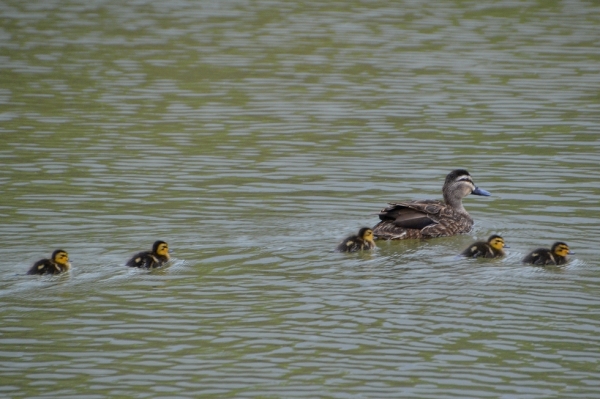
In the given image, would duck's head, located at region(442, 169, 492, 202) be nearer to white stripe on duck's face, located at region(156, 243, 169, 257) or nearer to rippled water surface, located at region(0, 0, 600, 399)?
rippled water surface, located at region(0, 0, 600, 399)

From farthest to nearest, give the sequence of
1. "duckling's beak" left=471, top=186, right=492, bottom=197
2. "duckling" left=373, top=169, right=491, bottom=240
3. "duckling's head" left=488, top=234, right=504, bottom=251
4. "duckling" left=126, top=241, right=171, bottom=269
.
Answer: "duckling's beak" left=471, top=186, right=492, bottom=197, "duckling" left=373, top=169, right=491, bottom=240, "duckling's head" left=488, top=234, right=504, bottom=251, "duckling" left=126, top=241, right=171, bottom=269

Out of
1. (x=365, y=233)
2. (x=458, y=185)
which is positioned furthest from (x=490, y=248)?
(x=458, y=185)

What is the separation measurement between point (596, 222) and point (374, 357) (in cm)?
371

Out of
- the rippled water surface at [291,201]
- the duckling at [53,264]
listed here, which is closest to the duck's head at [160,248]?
the rippled water surface at [291,201]

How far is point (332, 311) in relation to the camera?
7441 mm

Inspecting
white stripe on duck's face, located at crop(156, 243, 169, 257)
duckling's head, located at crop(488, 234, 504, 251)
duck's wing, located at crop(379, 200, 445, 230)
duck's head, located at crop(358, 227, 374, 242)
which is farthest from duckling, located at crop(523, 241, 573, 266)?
white stripe on duck's face, located at crop(156, 243, 169, 257)

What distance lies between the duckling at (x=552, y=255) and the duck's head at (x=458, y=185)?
1733 millimetres

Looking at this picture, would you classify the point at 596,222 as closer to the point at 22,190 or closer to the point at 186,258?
the point at 186,258

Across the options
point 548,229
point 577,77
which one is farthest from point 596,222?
point 577,77

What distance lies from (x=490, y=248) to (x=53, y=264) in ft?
10.1

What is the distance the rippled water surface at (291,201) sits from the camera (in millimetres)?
6613

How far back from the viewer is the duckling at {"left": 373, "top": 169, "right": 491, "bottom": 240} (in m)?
9.47

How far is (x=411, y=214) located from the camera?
9.56 m

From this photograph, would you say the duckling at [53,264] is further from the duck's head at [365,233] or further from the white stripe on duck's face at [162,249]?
the duck's head at [365,233]
